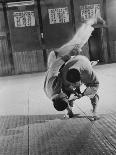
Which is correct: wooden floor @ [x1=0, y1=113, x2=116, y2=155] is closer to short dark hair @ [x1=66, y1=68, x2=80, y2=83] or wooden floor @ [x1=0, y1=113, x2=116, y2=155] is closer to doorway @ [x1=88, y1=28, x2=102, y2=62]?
short dark hair @ [x1=66, y1=68, x2=80, y2=83]

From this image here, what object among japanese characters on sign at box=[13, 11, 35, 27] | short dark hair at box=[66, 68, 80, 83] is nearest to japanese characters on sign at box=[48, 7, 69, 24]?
→ japanese characters on sign at box=[13, 11, 35, 27]

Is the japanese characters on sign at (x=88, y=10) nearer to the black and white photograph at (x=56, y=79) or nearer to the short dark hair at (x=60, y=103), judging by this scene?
the black and white photograph at (x=56, y=79)

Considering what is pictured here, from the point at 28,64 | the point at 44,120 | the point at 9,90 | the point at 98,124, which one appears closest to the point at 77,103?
the point at 44,120

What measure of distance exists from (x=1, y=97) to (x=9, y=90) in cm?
97

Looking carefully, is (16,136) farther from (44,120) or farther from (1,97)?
(1,97)

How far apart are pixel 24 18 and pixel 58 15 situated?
1387 millimetres

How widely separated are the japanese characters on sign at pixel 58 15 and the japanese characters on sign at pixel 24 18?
0.74 meters

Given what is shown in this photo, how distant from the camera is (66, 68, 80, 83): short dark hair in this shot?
5453mm

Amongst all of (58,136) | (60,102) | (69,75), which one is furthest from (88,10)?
(58,136)

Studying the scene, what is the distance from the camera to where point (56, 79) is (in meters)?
5.72

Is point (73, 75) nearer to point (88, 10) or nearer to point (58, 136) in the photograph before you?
point (58, 136)

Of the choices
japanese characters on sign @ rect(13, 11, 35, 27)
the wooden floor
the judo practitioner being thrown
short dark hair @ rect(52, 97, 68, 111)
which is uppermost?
japanese characters on sign @ rect(13, 11, 35, 27)

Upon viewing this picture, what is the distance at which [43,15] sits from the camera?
13070 millimetres

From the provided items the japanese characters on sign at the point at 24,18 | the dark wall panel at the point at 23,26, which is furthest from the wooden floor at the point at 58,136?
the japanese characters on sign at the point at 24,18
